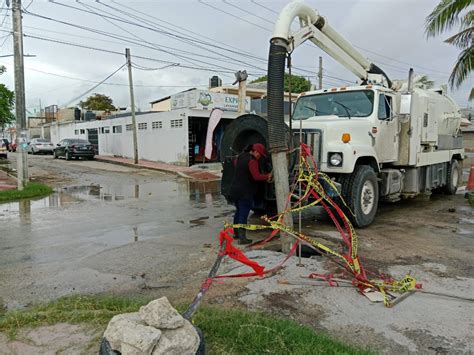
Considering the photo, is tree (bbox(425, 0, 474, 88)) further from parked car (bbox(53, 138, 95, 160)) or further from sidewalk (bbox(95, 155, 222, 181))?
parked car (bbox(53, 138, 95, 160))

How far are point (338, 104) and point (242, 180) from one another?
121 inches

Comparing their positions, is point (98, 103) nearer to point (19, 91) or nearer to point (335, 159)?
point (19, 91)

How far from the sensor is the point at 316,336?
3285mm

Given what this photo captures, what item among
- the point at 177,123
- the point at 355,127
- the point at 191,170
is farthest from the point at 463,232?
the point at 177,123

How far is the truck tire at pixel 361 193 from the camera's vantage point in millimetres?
7270

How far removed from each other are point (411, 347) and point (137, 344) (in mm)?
2192

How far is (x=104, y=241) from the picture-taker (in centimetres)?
711

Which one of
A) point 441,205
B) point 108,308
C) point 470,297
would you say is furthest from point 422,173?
point 108,308

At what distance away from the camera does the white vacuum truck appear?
5961mm

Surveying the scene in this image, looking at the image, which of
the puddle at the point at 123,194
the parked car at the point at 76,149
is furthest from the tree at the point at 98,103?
the puddle at the point at 123,194

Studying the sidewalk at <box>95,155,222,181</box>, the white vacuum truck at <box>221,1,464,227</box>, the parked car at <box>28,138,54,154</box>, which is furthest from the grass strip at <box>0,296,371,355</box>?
the parked car at <box>28,138,54,154</box>

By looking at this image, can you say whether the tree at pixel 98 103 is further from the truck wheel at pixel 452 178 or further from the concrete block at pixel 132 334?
the concrete block at pixel 132 334

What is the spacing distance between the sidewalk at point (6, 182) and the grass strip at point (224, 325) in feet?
38.0

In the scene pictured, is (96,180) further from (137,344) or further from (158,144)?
(137,344)
